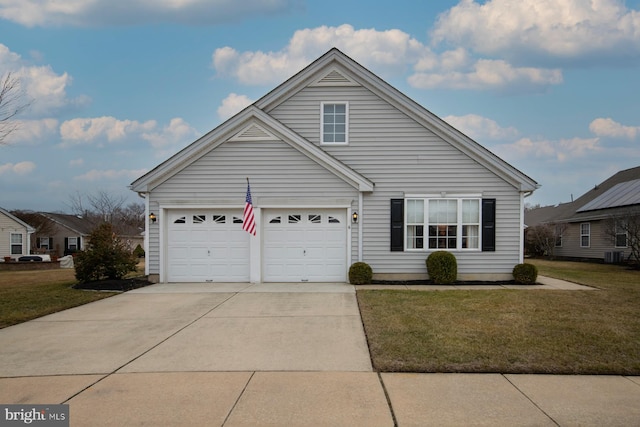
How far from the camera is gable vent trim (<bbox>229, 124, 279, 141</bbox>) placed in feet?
44.6

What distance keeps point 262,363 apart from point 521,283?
32.8 ft

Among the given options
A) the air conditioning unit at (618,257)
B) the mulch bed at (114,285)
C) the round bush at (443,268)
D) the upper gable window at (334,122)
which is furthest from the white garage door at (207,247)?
the air conditioning unit at (618,257)

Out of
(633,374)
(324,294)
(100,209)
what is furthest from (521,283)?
(100,209)

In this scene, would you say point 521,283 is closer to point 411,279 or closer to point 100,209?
point 411,279

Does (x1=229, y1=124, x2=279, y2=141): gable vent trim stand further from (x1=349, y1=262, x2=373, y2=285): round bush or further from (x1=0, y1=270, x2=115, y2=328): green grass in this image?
(x1=0, y1=270, x2=115, y2=328): green grass

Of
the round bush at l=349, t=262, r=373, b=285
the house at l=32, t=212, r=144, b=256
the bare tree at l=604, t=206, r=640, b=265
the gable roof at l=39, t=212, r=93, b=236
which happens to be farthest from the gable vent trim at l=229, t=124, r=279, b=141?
the house at l=32, t=212, r=144, b=256

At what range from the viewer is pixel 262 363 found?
587 cm

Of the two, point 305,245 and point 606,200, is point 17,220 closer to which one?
point 305,245

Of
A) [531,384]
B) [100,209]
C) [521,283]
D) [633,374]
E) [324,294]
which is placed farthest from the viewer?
[100,209]

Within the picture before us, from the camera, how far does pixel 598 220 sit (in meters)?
25.0

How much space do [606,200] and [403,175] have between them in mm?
17690

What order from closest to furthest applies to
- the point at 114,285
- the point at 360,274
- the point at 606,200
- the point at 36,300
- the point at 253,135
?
1. the point at 36,300
2. the point at 114,285
3. the point at 360,274
4. the point at 253,135
5. the point at 606,200

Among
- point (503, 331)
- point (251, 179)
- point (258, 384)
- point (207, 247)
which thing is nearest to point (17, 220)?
point (207, 247)

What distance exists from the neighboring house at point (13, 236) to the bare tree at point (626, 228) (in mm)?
44376
